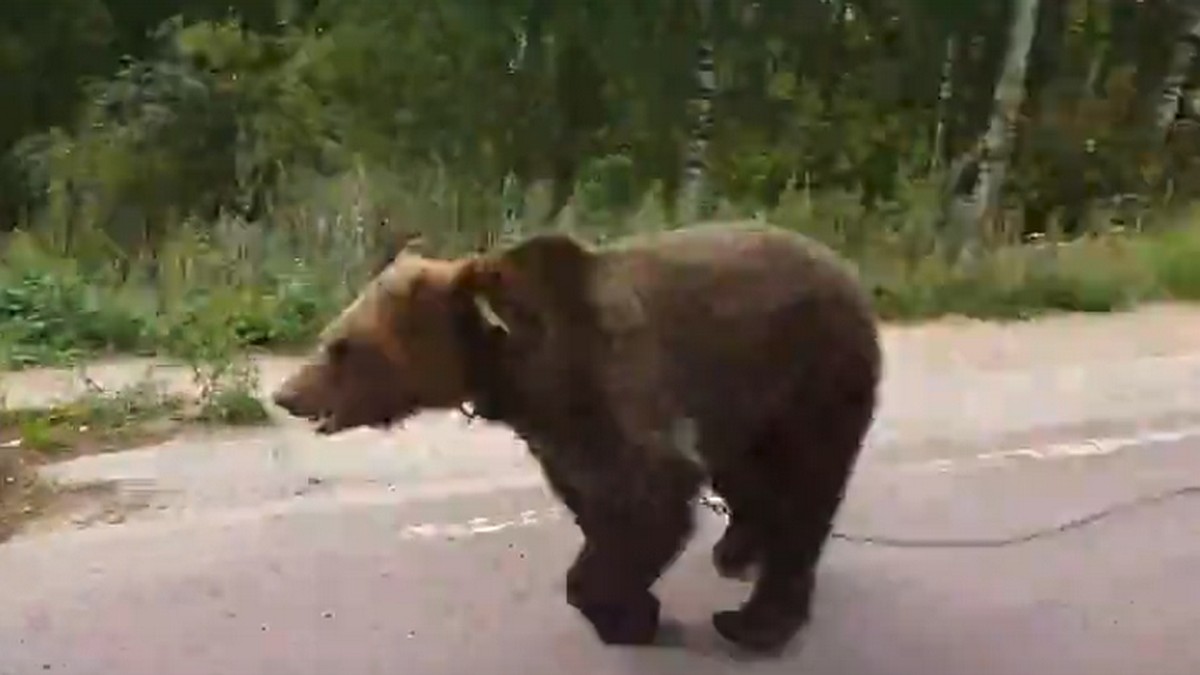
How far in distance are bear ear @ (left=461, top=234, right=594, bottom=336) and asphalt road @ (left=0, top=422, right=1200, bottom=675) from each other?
2.97ft

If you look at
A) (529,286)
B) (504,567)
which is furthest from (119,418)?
(529,286)

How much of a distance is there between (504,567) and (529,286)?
1262 mm

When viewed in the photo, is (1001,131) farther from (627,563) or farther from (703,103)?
(627,563)

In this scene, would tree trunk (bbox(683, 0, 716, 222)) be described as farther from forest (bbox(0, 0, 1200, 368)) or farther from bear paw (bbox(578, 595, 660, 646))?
bear paw (bbox(578, 595, 660, 646))

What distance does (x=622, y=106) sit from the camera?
62.2ft

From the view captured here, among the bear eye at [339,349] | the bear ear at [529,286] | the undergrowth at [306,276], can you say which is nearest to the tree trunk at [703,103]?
the undergrowth at [306,276]

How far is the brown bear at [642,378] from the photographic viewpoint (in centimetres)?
386

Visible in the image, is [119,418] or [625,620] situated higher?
[625,620]

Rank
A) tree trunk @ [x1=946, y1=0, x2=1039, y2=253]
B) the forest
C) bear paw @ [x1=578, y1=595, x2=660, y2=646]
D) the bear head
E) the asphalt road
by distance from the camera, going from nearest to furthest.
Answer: the bear head < bear paw @ [x1=578, y1=595, x2=660, y2=646] < the asphalt road < tree trunk @ [x1=946, y1=0, x2=1039, y2=253] < the forest

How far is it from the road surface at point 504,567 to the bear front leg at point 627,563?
9 centimetres

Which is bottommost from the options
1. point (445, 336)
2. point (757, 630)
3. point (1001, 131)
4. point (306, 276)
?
point (1001, 131)

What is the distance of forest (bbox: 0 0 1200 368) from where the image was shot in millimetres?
16391

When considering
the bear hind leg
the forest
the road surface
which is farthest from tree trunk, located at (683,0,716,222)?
the bear hind leg

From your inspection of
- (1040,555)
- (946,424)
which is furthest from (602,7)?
(1040,555)
